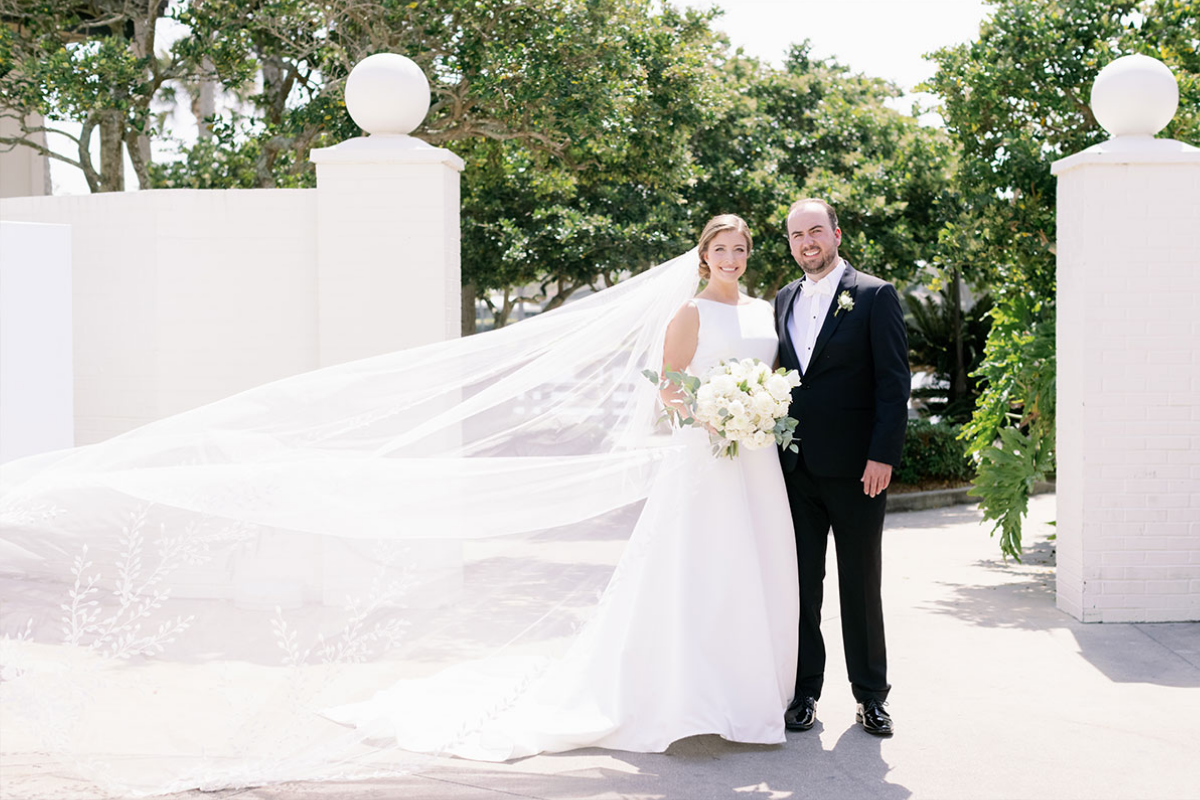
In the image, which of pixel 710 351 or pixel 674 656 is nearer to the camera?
pixel 674 656

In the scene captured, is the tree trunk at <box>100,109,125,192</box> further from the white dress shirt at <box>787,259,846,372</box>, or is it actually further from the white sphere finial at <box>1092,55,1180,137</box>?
the white sphere finial at <box>1092,55,1180,137</box>

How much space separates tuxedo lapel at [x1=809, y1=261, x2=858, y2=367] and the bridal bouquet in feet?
0.93

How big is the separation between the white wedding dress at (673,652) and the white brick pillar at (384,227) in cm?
218

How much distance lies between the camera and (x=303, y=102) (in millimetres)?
10617

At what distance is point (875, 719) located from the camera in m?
4.40

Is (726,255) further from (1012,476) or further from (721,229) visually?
(1012,476)

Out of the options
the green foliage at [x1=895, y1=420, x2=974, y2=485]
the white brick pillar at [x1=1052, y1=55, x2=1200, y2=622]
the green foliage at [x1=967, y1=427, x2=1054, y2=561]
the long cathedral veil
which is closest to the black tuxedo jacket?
the long cathedral veil

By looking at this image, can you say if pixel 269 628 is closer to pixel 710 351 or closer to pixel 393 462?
pixel 393 462

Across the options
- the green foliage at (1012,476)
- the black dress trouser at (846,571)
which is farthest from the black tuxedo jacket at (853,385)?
the green foliage at (1012,476)

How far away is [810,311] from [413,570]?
1894 millimetres

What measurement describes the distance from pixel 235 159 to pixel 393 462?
27.1 feet

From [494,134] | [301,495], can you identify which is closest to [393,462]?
[301,495]

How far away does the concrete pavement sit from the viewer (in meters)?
3.79

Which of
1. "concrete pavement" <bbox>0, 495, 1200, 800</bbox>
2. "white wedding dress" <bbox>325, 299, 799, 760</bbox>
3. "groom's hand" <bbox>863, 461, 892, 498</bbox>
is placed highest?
"groom's hand" <bbox>863, 461, 892, 498</bbox>
